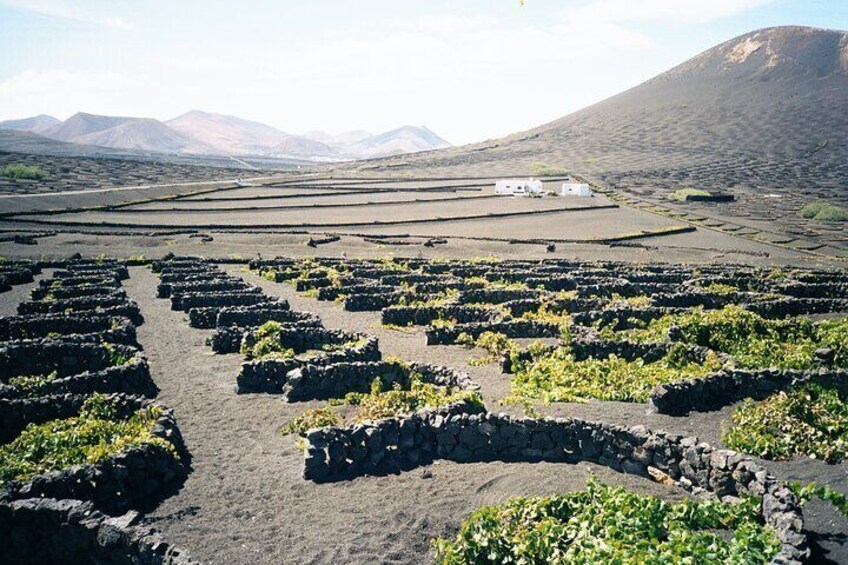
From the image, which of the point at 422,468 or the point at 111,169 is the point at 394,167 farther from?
the point at 422,468

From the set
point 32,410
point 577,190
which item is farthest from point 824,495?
point 577,190

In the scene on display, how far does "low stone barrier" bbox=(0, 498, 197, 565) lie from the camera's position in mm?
11211

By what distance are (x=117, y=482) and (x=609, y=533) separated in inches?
402

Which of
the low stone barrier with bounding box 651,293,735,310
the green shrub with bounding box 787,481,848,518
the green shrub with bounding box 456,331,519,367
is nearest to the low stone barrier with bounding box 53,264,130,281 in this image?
the green shrub with bounding box 456,331,519,367

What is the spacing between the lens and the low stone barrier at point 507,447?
1426 cm

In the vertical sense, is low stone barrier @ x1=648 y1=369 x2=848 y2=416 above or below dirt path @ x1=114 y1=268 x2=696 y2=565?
above

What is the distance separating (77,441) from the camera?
612 inches

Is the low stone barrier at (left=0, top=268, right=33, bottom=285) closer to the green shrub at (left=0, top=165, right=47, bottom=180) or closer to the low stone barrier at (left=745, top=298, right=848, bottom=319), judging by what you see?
the low stone barrier at (left=745, top=298, right=848, bottom=319)

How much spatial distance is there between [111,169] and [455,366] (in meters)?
153

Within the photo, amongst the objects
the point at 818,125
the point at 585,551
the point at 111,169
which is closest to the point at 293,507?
the point at 585,551

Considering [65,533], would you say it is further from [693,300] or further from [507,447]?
[693,300]

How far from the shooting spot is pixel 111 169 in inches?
6068

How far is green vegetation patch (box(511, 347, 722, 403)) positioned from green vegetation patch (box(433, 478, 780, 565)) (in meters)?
8.04

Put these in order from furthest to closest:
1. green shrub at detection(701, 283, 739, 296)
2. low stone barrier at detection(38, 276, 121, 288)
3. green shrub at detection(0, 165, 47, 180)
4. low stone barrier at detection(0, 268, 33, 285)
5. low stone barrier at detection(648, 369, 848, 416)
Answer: green shrub at detection(0, 165, 47, 180), low stone barrier at detection(0, 268, 33, 285), low stone barrier at detection(38, 276, 121, 288), green shrub at detection(701, 283, 739, 296), low stone barrier at detection(648, 369, 848, 416)
